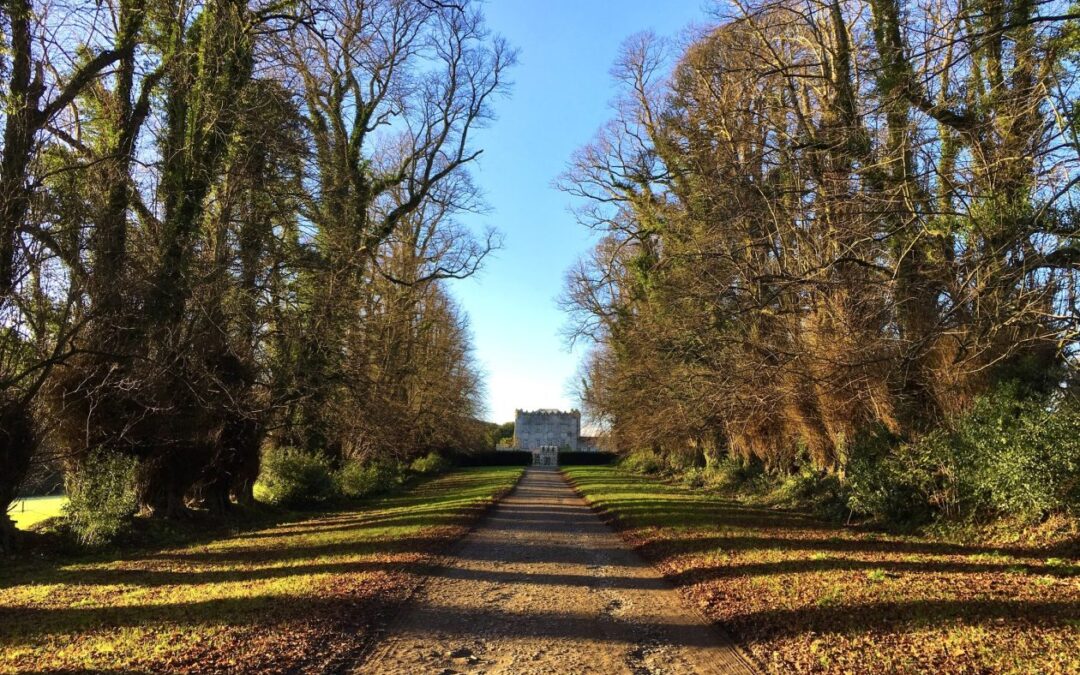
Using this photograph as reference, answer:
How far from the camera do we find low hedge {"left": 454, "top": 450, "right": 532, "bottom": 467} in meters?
67.5

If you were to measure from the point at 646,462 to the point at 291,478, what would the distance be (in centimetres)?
3115

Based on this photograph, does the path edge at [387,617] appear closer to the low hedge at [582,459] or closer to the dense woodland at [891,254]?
the dense woodland at [891,254]

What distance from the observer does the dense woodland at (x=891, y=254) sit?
8.22 meters

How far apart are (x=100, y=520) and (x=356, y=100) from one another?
16203 millimetres

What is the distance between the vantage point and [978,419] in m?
11.8

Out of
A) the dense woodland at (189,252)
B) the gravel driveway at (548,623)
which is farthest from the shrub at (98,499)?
the gravel driveway at (548,623)

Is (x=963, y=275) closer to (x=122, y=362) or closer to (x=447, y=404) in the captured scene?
(x=122, y=362)

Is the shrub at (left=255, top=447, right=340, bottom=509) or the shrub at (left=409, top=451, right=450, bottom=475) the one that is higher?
the shrub at (left=255, top=447, right=340, bottom=509)

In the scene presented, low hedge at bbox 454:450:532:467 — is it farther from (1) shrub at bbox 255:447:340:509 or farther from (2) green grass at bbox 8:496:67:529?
(2) green grass at bbox 8:496:67:529

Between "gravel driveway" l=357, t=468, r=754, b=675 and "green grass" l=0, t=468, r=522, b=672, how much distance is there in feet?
1.82

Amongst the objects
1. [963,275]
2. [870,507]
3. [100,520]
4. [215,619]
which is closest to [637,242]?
[870,507]

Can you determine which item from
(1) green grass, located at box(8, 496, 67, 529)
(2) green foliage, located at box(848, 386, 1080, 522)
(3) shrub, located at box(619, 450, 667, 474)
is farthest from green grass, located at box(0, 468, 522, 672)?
(3) shrub, located at box(619, 450, 667, 474)

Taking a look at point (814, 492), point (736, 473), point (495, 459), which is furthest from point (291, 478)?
point (495, 459)

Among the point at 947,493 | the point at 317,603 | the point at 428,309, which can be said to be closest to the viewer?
the point at 317,603
